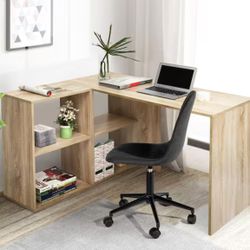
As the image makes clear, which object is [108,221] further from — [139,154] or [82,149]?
[82,149]

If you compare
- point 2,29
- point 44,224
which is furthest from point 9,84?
point 44,224

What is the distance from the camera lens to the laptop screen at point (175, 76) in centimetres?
393

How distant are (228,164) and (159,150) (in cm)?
47

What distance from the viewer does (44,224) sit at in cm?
→ 375

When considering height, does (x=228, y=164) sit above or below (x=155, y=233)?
above

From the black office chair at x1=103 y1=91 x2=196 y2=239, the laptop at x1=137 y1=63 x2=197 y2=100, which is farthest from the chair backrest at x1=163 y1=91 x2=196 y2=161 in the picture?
the laptop at x1=137 y1=63 x2=197 y2=100

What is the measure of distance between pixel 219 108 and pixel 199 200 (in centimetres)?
85

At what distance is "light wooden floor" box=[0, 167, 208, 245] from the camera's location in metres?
3.75

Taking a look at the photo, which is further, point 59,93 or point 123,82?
point 123,82

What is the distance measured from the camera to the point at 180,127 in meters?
3.48

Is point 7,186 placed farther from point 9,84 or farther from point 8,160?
point 9,84

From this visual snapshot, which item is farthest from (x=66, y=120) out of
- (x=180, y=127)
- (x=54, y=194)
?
(x=180, y=127)

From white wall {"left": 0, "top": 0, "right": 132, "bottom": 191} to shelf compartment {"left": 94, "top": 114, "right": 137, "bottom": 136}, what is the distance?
0.14 m

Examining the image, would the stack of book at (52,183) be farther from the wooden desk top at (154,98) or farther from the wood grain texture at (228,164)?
the wood grain texture at (228,164)
